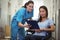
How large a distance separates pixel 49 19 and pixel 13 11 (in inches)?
21.1

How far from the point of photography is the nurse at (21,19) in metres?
1.93

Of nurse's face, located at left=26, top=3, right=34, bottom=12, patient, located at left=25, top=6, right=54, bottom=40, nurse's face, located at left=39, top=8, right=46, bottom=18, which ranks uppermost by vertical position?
nurse's face, located at left=26, top=3, right=34, bottom=12

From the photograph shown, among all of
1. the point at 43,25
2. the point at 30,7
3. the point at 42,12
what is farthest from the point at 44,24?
the point at 30,7

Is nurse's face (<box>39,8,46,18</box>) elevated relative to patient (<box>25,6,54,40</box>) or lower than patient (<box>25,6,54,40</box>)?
elevated

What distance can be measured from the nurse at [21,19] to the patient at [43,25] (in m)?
0.15

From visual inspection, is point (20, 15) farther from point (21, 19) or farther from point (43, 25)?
point (43, 25)

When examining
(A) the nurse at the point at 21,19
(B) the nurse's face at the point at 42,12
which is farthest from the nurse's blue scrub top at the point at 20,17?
(B) the nurse's face at the point at 42,12

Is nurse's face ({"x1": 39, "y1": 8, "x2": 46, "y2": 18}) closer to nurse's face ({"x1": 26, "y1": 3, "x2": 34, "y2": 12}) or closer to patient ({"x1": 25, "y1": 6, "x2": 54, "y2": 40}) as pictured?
patient ({"x1": 25, "y1": 6, "x2": 54, "y2": 40})

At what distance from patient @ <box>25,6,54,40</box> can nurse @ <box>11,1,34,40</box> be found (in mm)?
147

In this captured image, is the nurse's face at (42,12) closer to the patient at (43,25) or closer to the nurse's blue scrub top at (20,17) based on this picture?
the patient at (43,25)

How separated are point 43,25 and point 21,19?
0.33 m

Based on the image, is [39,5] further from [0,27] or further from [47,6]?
[0,27]

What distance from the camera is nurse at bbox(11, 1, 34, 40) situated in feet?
6.32

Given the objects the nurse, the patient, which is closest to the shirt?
the patient
